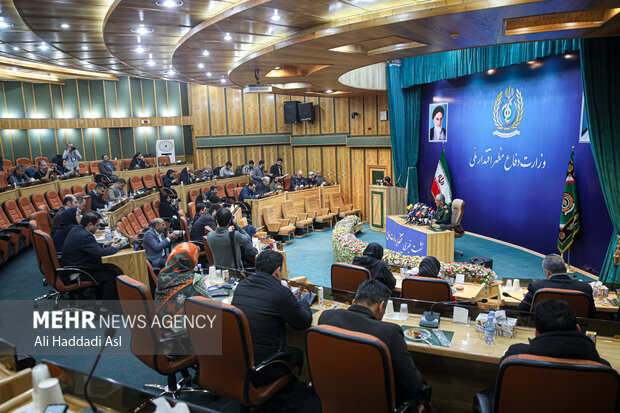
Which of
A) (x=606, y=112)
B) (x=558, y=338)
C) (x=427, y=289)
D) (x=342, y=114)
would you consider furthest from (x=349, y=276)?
(x=342, y=114)

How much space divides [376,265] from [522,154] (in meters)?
6.34

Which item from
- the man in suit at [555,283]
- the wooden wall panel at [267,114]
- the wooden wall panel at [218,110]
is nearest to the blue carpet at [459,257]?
the man in suit at [555,283]

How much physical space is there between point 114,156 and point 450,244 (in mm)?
15153

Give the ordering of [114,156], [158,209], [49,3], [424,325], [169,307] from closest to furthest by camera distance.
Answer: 1. [424,325]
2. [169,307]
3. [49,3]
4. [158,209]
5. [114,156]

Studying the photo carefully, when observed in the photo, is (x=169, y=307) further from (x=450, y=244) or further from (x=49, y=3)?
(x=450, y=244)

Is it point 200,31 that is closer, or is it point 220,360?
point 220,360

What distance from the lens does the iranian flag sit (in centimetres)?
1125

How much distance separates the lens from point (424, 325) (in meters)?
3.23

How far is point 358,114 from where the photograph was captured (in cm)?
1388

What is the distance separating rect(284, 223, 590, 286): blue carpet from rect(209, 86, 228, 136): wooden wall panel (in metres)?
7.42

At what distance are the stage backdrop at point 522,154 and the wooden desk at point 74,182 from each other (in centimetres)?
968

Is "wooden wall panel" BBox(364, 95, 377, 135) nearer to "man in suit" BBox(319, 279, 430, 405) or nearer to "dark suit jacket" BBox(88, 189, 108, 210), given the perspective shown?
"dark suit jacket" BBox(88, 189, 108, 210)

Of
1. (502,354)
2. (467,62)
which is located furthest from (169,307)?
(467,62)

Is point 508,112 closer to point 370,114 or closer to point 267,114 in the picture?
point 370,114
